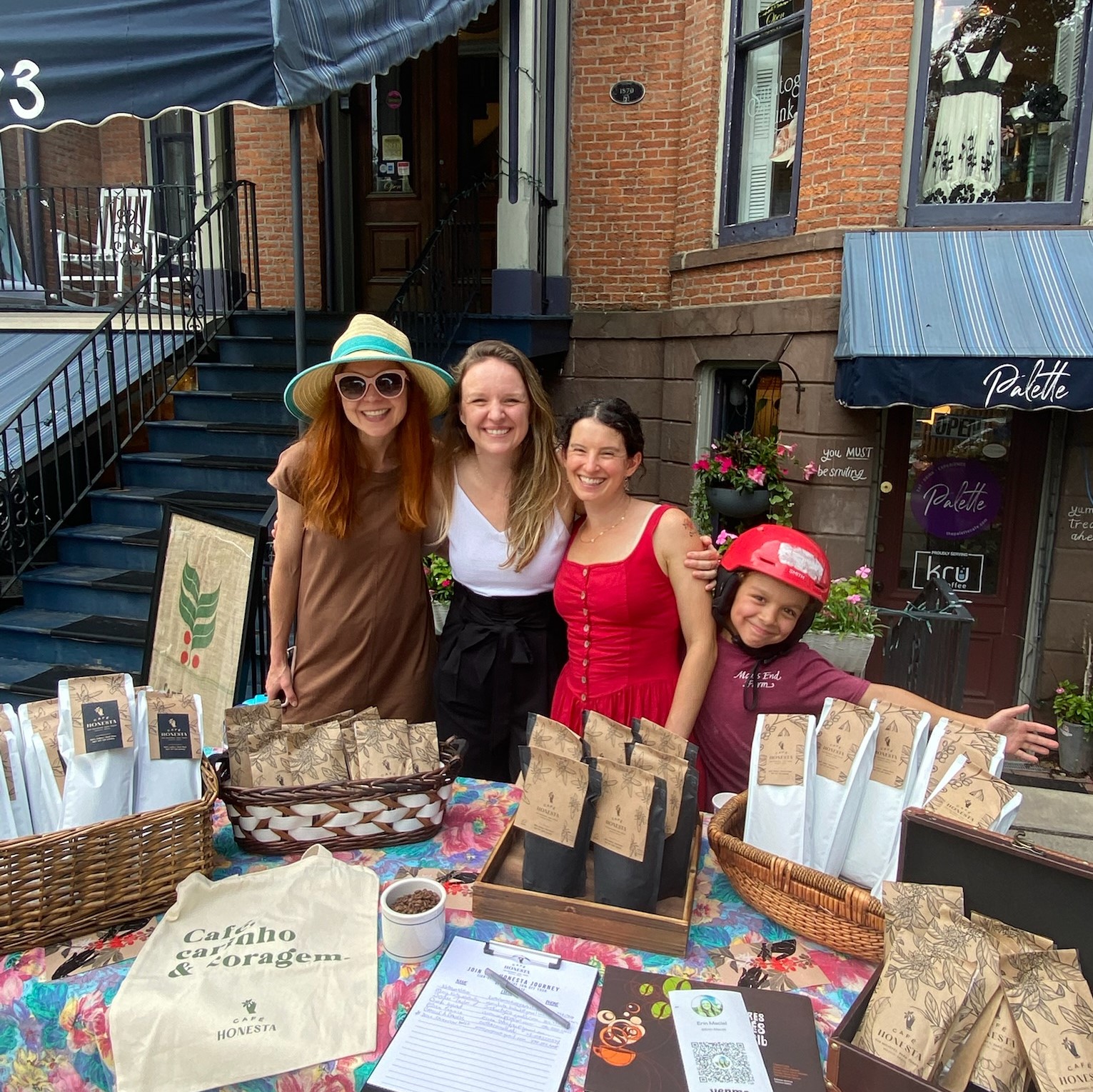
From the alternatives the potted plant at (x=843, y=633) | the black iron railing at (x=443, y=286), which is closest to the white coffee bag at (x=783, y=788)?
the potted plant at (x=843, y=633)

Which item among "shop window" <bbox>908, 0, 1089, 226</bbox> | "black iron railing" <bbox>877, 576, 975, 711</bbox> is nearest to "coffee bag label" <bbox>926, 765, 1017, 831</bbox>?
"black iron railing" <bbox>877, 576, 975, 711</bbox>

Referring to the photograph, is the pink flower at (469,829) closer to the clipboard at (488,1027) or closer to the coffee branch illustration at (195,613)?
the clipboard at (488,1027)

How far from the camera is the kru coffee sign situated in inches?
228

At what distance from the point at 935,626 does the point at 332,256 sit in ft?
20.1

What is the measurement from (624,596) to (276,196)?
6680mm

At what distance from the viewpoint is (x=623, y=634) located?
2.19 metres

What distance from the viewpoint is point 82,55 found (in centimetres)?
238

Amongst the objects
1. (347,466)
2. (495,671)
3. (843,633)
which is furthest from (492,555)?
(843,633)

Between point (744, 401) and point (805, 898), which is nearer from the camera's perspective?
point (805, 898)

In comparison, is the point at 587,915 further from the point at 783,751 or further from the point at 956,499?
the point at 956,499

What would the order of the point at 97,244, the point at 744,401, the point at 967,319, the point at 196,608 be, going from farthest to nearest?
1. the point at 97,244
2. the point at 744,401
3. the point at 967,319
4. the point at 196,608

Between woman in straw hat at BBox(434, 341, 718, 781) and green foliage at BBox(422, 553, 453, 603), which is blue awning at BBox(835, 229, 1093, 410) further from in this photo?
woman in straw hat at BBox(434, 341, 718, 781)

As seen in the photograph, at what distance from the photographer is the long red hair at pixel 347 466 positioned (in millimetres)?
2230

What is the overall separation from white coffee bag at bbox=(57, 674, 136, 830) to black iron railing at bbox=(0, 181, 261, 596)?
3.65 m
